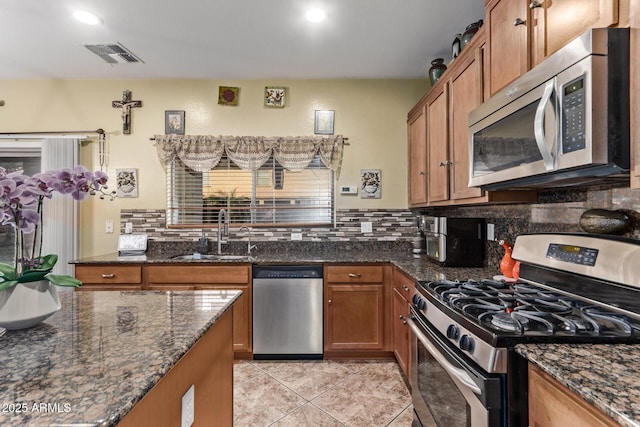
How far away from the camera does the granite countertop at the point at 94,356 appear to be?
0.55 m

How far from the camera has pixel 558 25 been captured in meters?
1.19

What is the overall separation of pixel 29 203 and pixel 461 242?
7.38 ft

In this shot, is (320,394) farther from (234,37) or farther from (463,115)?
(234,37)

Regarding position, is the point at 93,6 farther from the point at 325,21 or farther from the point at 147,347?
the point at 147,347

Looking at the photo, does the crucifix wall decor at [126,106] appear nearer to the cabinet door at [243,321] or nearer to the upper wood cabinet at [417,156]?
the cabinet door at [243,321]

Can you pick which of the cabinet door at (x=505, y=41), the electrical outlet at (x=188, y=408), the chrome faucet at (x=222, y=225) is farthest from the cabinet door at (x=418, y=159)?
the electrical outlet at (x=188, y=408)

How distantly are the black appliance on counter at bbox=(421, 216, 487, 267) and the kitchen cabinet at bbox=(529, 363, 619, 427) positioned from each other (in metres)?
1.34

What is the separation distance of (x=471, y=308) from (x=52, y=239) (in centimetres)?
371

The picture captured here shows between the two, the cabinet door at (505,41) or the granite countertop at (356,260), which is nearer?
the cabinet door at (505,41)

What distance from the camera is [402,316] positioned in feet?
7.14

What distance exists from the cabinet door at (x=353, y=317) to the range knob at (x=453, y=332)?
1423 millimetres

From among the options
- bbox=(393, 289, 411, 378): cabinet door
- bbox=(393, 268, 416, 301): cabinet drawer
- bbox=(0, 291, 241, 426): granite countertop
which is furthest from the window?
bbox=(0, 291, 241, 426): granite countertop

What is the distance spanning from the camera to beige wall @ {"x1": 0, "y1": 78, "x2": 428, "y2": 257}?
323cm

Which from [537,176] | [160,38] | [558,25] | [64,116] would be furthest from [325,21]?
[64,116]
